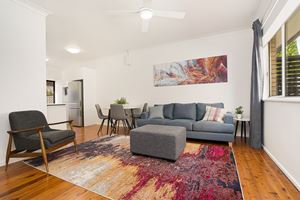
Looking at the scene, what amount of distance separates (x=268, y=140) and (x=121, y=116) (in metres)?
3.23

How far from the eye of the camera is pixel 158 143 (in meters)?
2.40

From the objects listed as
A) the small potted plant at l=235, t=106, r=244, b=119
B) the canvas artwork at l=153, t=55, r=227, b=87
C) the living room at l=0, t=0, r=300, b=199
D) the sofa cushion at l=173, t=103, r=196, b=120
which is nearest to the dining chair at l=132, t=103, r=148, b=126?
the living room at l=0, t=0, r=300, b=199

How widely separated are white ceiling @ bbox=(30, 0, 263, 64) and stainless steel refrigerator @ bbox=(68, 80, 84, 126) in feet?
4.61

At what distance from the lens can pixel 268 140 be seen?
2.64 m

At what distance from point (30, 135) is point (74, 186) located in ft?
4.30

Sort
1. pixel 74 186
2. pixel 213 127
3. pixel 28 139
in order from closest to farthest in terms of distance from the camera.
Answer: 1. pixel 74 186
2. pixel 28 139
3. pixel 213 127

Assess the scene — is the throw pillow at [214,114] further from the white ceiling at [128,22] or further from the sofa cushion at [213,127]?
the white ceiling at [128,22]

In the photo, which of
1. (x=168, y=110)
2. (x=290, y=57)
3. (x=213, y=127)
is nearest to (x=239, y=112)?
(x=213, y=127)

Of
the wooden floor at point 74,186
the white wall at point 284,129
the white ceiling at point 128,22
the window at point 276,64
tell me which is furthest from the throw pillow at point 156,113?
the window at point 276,64

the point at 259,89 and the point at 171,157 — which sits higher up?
the point at 259,89

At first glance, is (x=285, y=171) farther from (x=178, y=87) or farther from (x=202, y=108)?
(x=178, y=87)

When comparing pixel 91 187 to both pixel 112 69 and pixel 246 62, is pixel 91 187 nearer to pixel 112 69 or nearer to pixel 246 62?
pixel 246 62

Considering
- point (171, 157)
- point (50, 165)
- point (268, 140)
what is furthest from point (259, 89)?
point (50, 165)

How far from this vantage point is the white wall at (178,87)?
3.72 meters
